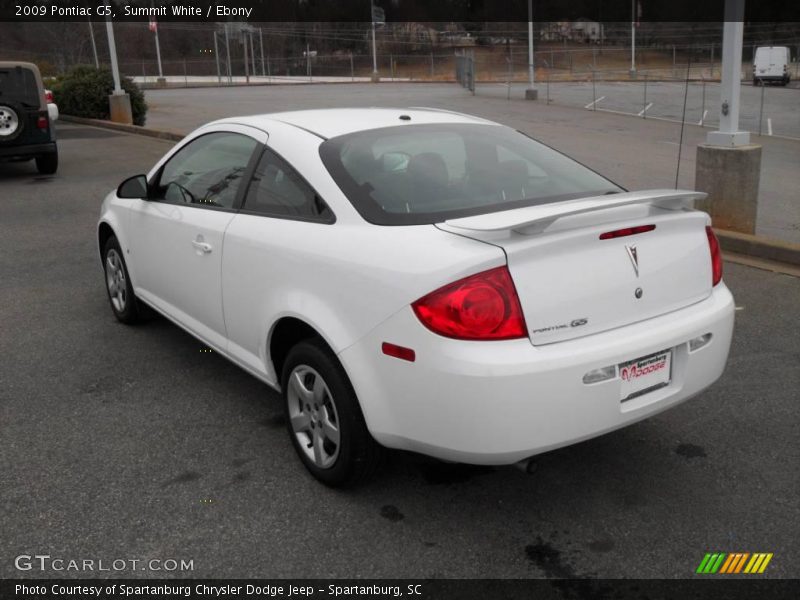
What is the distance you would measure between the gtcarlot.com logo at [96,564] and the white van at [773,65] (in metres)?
43.7

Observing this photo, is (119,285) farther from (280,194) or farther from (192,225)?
(280,194)

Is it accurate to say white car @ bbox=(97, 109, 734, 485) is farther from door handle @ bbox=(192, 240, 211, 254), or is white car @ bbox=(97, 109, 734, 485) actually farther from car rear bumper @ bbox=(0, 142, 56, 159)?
car rear bumper @ bbox=(0, 142, 56, 159)

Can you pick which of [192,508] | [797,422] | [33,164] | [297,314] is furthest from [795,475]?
[33,164]

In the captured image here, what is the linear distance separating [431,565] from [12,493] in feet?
6.00

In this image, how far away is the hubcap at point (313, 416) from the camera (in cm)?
331

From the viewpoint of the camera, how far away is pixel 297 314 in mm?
3293

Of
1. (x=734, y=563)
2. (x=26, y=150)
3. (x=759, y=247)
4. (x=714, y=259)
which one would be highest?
(x=714, y=259)

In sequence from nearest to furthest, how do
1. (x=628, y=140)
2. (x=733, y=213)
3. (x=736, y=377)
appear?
(x=736, y=377)
(x=733, y=213)
(x=628, y=140)

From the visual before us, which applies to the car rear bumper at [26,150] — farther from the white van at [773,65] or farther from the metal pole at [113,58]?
the white van at [773,65]

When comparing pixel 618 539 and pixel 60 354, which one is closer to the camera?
pixel 618 539

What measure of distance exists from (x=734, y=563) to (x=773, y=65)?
43997 mm

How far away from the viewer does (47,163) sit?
1320 centimetres

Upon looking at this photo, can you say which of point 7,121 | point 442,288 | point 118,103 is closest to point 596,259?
point 442,288

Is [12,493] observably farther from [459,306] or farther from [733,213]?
[733,213]
